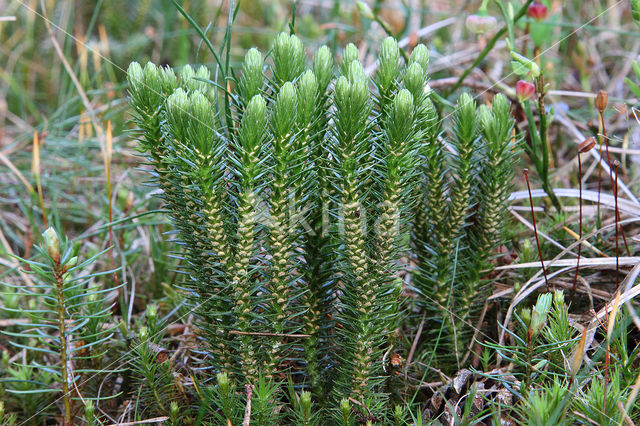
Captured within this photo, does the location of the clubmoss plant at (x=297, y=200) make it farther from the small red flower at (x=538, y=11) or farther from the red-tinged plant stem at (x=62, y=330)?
the small red flower at (x=538, y=11)

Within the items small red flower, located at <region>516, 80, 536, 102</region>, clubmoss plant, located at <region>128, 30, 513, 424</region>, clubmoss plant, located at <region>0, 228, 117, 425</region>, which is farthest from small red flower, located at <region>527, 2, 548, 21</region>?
clubmoss plant, located at <region>0, 228, 117, 425</region>

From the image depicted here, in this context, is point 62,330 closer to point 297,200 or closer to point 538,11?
point 297,200

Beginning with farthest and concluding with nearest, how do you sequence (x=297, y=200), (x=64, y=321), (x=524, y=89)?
(x=524, y=89) → (x=64, y=321) → (x=297, y=200)

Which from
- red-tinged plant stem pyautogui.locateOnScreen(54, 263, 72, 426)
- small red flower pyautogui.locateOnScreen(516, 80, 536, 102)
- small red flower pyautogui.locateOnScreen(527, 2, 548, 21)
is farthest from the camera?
small red flower pyautogui.locateOnScreen(527, 2, 548, 21)

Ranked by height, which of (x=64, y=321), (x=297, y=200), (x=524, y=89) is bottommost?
(x=64, y=321)

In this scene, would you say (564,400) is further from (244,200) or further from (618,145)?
(618,145)

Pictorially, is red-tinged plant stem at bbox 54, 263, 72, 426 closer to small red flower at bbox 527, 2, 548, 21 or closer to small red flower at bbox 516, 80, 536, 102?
small red flower at bbox 516, 80, 536, 102

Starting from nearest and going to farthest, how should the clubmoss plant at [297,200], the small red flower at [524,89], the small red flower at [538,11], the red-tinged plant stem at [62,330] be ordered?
the clubmoss plant at [297,200]
the red-tinged plant stem at [62,330]
the small red flower at [524,89]
the small red flower at [538,11]

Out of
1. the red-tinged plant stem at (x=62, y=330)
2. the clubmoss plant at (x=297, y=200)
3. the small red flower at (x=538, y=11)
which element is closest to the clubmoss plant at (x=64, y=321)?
the red-tinged plant stem at (x=62, y=330)

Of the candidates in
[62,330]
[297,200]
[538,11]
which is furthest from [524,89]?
[62,330]
